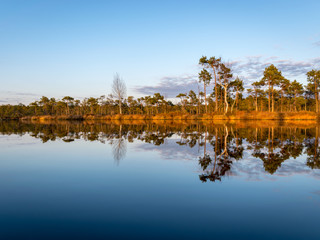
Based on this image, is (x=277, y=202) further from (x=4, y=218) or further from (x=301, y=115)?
(x=301, y=115)

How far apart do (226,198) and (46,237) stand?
3496 mm

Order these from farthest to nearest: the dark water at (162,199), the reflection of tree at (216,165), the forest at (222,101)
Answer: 1. the forest at (222,101)
2. the reflection of tree at (216,165)
3. the dark water at (162,199)

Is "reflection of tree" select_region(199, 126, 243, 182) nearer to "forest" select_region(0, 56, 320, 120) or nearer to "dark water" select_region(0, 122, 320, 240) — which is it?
"dark water" select_region(0, 122, 320, 240)

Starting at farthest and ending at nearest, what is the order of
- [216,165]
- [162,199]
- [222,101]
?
[222,101] < [216,165] < [162,199]

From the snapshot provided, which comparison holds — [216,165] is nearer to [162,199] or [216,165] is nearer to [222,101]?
[162,199]

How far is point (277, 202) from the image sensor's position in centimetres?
456

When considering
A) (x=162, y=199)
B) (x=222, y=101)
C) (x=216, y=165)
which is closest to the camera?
(x=162, y=199)

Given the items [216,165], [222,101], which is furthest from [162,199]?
[222,101]

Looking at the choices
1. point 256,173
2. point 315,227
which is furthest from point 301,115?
point 315,227

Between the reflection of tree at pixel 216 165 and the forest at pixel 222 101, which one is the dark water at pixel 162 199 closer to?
the reflection of tree at pixel 216 165

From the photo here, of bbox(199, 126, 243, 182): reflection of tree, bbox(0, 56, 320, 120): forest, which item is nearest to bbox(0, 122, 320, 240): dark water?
bbox(199, 126, 243, 182): reflection of tree

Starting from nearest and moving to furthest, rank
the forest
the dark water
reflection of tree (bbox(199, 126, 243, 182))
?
the dark water, reflection of tree (bbox(199, 126, 243, 182)), the forest

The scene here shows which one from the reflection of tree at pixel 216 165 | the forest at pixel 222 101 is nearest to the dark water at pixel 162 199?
the reflection of tree at pixel 216 165

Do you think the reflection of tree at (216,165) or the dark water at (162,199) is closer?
the dark water at (162,199)
